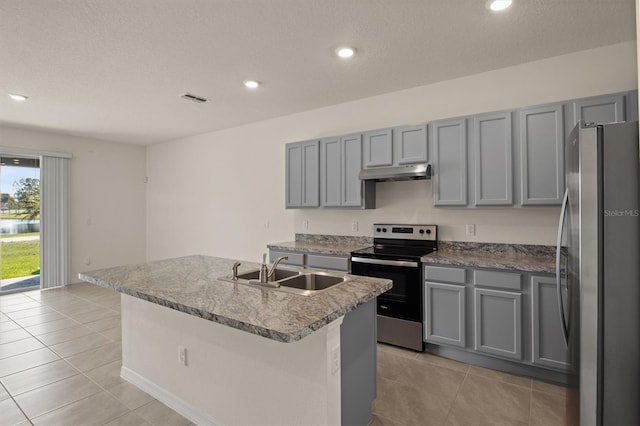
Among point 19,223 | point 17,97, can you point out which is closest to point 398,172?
point 17,97

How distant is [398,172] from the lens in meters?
3.25

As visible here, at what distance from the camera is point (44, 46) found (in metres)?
2.67

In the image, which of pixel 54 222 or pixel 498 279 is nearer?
pixel 498 279

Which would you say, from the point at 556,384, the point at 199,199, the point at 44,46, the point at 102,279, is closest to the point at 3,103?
the point at 44,46

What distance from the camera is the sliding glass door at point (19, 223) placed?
5.23 m

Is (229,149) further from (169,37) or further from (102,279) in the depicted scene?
(102,279)

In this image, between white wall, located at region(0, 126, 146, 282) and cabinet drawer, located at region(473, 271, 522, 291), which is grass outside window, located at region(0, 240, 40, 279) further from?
cabinet drawer, located at region(473, 271, 522, 291)

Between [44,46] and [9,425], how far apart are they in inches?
109

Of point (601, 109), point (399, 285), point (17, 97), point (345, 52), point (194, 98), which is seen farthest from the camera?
point (194, 98)

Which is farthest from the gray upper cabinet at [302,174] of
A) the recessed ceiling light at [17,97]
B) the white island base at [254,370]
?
the recessed ceiling light at [17,97]

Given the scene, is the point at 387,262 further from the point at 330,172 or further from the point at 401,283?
the point at 330,172

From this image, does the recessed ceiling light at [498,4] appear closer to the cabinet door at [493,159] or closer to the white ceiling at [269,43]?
the white ceiling at [269,43]

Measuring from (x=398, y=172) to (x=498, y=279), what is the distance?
1286 mm

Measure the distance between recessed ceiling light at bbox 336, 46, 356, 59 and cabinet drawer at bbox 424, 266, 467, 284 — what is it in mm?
1974
